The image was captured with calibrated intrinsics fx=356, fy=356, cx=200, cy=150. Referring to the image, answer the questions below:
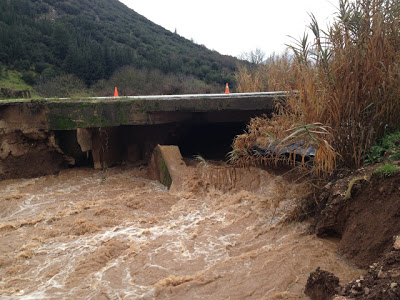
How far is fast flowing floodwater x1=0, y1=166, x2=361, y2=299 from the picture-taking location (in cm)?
323

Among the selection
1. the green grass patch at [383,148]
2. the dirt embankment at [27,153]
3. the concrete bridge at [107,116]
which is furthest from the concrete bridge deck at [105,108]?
the green grass patch at [383,148]

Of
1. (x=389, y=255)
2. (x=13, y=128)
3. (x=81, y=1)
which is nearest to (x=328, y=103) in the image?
(x=389, y=255)

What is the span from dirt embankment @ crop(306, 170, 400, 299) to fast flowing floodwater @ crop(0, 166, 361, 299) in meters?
0.16

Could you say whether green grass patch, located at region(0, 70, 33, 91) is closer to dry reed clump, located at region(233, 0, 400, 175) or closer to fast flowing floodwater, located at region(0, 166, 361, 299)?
fast flowing floodwater, located at region(0, 166, 361, 299)

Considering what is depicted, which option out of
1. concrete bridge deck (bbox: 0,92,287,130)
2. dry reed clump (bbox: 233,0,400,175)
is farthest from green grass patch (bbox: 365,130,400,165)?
concrete bridge deck (bbox: 0,92,287,130)

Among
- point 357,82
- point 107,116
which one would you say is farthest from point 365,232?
point 107,116

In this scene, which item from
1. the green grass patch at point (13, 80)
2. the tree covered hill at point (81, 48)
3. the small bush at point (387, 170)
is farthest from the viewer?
the tree covered hill at point (81, 48)

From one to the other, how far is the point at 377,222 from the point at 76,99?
6.42 m

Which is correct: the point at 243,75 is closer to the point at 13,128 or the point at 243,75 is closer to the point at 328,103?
the point at 13,128

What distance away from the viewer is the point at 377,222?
3055 mm

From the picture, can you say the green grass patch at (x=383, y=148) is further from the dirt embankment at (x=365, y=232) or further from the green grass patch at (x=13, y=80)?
the green grass patch at (x=13, y=80)

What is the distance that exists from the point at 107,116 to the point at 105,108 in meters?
0.17

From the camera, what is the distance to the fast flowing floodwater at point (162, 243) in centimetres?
323

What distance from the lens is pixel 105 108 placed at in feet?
24.5
